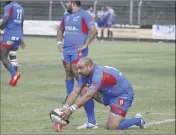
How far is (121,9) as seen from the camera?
47.3m

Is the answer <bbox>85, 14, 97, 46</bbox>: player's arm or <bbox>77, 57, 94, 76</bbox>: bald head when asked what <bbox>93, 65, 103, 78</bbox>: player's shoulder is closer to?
<bbox>77, 57, 94, 76</bbox>: bald head

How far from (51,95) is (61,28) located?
1.96 m

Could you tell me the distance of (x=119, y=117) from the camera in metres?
10.6

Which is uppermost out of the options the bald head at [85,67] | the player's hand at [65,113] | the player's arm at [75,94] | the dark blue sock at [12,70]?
the bald head at [85,67]

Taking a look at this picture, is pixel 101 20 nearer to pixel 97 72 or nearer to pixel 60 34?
pixel 60 34

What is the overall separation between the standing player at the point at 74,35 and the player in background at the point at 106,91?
291 cm

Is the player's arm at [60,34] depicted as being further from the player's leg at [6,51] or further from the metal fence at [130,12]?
the metal fence at [130,12]

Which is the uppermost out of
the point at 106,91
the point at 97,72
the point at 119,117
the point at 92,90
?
the point at 97,72

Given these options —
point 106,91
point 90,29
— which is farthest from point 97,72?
point 90,29

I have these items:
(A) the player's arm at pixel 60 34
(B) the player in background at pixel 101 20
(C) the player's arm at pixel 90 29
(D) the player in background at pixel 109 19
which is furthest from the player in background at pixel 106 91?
(B) the player in background at pixel 101 20

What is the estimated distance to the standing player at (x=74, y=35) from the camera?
1340cm

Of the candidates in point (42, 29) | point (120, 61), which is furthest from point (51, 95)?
point (42, 29)

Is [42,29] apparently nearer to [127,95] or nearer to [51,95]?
[51,95]

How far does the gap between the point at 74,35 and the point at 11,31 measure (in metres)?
3.76
